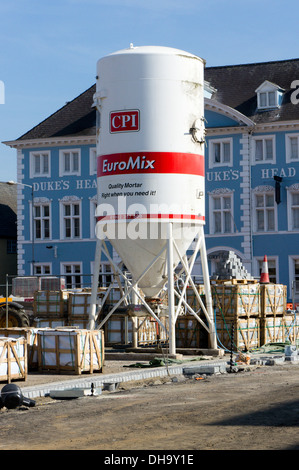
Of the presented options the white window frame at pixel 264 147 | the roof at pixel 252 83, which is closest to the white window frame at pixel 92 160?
the roof at pixel 252 83

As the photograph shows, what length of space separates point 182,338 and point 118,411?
631 inches

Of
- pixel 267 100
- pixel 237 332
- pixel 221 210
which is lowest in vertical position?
pixel 237 332

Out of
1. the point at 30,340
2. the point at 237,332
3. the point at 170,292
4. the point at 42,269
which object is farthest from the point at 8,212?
the point at 30,340

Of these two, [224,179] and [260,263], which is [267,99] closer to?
[224,179]

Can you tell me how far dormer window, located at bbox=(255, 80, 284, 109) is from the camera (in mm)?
58250

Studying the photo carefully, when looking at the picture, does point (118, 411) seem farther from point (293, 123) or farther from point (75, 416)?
point (293, 123)

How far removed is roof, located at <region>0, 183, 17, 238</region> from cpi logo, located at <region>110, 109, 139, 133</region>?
42450mm

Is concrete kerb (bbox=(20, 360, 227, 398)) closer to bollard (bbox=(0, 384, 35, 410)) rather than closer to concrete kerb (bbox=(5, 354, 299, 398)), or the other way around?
concrete kerb (bbox=(5, 354, 299, 398))

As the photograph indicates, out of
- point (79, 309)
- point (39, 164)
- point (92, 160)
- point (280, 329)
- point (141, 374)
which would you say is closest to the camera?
point (141, 374)

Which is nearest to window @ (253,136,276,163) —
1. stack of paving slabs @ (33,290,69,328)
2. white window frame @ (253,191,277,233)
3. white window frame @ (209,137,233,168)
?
white window frame @ (209,137,233,168)

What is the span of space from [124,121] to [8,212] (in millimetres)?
46586

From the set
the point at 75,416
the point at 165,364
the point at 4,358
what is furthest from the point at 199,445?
the point at 165,364

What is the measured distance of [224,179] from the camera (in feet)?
192

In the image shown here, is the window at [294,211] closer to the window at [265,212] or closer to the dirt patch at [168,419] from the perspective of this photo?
the window at [265,212]
